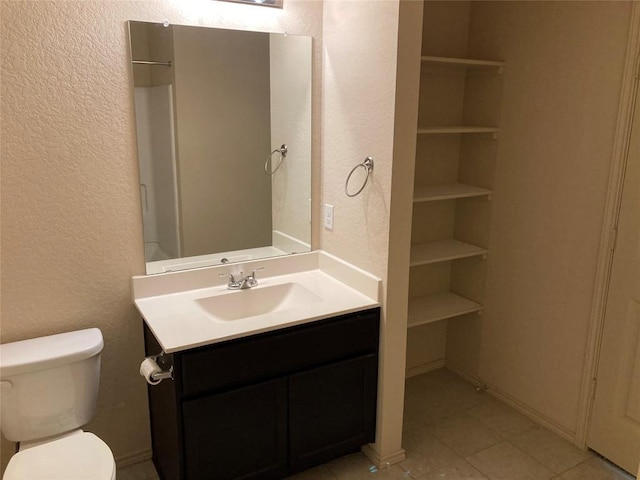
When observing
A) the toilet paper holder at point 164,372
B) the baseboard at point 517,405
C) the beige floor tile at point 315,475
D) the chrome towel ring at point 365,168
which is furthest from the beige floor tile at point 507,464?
the toilet paper holder at point 164,372

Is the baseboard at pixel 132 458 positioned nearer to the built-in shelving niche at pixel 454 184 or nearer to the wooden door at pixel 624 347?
the built-in shelving niche at pixel 454 184

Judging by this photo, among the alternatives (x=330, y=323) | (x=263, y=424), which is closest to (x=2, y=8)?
(x=330, y=323)

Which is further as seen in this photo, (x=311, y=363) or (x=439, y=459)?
(x=439, y=459)

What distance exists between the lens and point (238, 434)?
1.99 m

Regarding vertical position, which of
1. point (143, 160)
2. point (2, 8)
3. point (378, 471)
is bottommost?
point (378, 471)

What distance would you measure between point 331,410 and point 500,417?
1.10m

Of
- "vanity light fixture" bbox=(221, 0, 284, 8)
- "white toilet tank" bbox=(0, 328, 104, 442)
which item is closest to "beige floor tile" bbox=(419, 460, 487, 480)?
"white toilet tank" bbox=(0, 328, 104, 442)

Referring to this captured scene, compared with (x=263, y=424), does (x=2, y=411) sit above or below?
above

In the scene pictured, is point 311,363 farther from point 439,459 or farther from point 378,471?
point 439,459

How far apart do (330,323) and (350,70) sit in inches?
42.9

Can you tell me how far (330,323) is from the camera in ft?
6.93

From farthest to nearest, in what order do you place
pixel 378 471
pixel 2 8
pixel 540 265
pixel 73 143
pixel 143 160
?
pixel 540 265 < pixel 378 471 < pixel 143 160 < pixel 73 143 < pixel 2 8

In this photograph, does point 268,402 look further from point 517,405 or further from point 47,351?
point 517,405

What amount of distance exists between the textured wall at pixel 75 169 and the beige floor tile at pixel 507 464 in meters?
1.66
